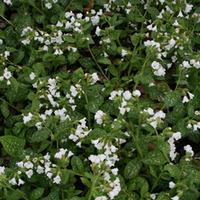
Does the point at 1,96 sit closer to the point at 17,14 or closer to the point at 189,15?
the point at 17,14

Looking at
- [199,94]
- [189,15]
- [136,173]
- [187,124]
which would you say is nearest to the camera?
[136,173]

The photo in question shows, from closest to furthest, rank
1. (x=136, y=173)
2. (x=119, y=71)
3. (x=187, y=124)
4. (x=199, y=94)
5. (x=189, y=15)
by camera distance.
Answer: (x=136, y=173) < (x=187, y=124) < (x=199, y=94) < (x=119, y=71) < (x=189, y=15)

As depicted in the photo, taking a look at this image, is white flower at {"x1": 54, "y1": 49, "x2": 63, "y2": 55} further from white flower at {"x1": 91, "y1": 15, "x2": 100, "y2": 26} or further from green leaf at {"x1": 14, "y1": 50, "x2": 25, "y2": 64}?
white flower at {"x1": 91, "y1": 15, "x2": 100, "y2": 26}

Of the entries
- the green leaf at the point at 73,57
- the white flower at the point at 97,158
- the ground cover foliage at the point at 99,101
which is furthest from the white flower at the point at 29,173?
the green leaf at the point at 73,57

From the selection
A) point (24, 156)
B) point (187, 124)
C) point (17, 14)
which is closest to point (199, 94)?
point (187, 124)

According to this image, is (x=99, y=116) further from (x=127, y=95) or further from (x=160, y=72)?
(x=160, y=72)

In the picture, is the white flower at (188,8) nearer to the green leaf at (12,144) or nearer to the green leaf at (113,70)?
the green leaf at (113,70)

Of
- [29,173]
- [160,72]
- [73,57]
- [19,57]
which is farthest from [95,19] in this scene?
[29,173]
